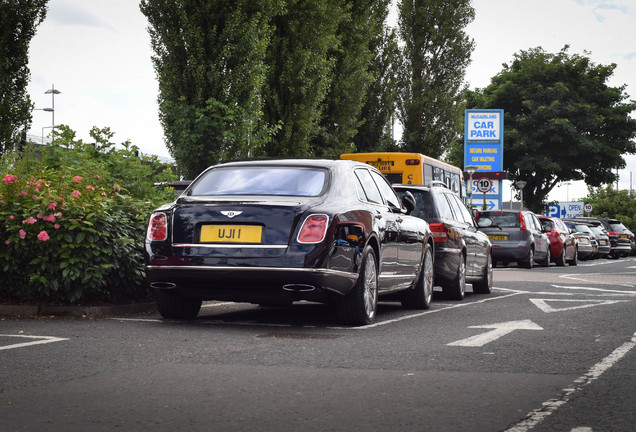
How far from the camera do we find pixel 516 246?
26.6 m

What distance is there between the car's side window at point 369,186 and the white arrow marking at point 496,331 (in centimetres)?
180

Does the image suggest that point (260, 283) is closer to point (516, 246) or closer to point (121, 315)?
point (121, 315)

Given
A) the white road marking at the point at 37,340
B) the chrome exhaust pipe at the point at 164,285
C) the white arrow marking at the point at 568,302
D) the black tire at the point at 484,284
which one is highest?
the chrome exhaust pipe at the point at 164,285

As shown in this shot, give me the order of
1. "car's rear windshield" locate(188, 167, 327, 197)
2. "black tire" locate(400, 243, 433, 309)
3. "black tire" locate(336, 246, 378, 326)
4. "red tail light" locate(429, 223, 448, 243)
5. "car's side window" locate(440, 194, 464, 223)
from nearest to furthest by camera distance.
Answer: "black tire" locate(336, 246, 378, 326) → "car's rear windshield" locate(188, 167, 327, 197) → "black tire" locate(400, 243, 433, 309) → "red tail light" locate(429, 223, 448, 243) → "car's side window" locate(440, 194, 464, 223)

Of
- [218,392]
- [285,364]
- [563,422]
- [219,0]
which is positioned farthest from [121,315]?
[219,0]

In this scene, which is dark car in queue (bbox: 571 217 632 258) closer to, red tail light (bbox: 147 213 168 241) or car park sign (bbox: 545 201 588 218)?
car park sign (bbox: 545 201 588 218)

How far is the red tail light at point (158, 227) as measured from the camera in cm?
909

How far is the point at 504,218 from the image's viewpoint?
88.6ft

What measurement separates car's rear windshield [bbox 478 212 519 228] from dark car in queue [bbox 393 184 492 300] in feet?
40.3

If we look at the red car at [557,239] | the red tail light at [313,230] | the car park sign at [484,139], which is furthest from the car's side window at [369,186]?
the car park sign at [484,139]

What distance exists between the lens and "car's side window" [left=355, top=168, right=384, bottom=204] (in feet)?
33.9

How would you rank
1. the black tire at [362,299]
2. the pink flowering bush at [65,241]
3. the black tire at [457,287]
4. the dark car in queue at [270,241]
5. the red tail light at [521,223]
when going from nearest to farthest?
the dark car in queue at [270,241] → the black tire at [362,299] → the pink flowering bush at [65,241] → the black tire at [457,287] → the red tail light at [521,223]

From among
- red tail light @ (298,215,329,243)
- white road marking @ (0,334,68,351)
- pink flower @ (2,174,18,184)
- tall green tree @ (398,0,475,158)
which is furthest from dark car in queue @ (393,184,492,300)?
tall green tree @ (398,0,475,158)

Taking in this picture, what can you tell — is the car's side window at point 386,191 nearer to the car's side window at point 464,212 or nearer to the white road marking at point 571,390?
the car's side window at point 464,212
